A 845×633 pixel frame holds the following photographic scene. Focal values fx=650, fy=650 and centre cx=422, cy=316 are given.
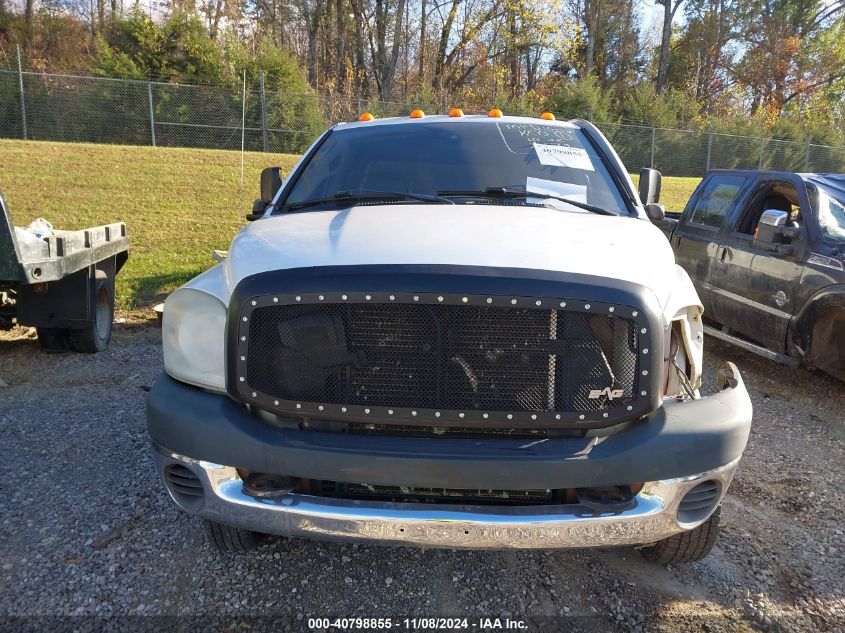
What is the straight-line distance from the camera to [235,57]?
23.3 metres

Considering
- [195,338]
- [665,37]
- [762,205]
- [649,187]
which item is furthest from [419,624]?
[665,37]

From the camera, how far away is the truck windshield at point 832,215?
16.5 feet

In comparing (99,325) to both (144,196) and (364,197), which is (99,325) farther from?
(144,196)

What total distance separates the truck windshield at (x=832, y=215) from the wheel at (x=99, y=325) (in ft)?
19.7

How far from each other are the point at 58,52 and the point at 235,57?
15018mm

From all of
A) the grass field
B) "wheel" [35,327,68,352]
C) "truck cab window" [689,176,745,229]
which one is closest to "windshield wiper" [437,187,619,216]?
"truck cab window" [689,176,745,229]

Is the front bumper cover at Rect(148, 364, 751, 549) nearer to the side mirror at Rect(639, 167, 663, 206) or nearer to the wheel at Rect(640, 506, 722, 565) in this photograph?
the wheel at Rect(640, 506, 722, 565)

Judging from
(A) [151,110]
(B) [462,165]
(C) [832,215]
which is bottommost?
(C) [832,215]

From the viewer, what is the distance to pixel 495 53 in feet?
119

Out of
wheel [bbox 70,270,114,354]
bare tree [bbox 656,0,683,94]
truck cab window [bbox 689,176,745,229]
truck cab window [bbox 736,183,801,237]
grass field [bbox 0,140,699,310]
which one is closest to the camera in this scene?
wheel [bbox 70,270,114,354]

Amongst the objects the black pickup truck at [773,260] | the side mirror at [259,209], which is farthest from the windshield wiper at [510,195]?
the side mirror at [259,209]

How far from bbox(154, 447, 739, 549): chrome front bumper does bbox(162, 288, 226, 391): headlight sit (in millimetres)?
319

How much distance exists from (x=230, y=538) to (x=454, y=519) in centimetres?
114

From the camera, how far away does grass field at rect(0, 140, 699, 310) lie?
30.0 ft
